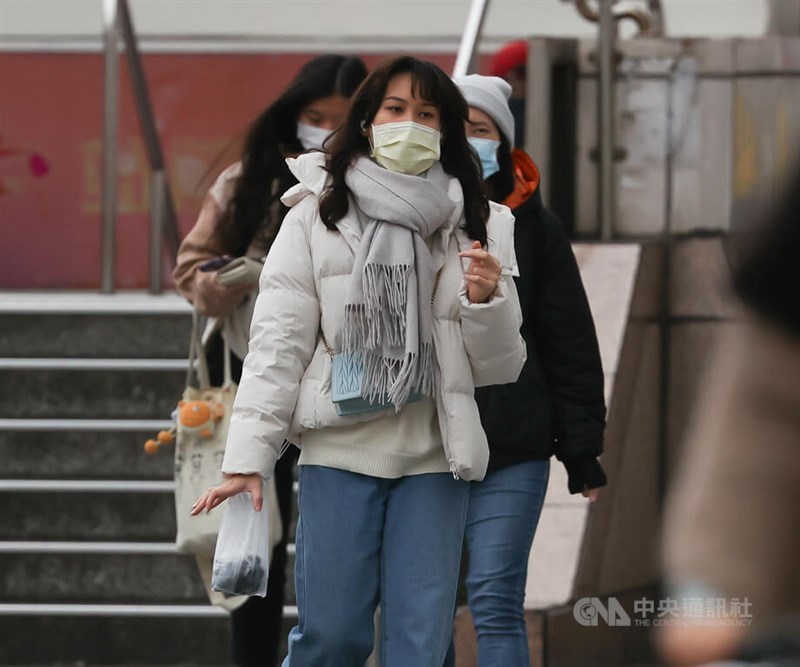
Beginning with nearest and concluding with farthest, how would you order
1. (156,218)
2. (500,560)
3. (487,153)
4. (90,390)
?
1. (500,560)
2. (487,153)
3. (90,390)
4. (156,218)

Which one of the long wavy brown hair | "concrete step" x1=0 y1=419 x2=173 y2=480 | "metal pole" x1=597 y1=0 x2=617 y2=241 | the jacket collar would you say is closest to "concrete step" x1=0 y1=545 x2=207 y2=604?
"concrete step" x1=0 y1=419 x2=173 y2=480

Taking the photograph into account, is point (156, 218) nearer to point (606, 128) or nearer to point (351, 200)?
point (606, 128)

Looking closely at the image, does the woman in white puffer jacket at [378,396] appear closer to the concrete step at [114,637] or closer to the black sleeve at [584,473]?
the black sleeve at [584,473]

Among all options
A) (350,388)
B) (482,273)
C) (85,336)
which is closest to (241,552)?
(350,388)

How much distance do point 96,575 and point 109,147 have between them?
3.01 metres

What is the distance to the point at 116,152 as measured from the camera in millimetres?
8875

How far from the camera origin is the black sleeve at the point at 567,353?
4.43m

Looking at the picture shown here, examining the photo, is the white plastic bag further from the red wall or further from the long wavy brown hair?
the red wall

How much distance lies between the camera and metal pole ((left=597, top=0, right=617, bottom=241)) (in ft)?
25.7

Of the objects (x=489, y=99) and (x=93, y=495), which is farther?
(x=93, y=495)

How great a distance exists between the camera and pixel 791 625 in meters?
1.58

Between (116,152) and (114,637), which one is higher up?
(116,152)

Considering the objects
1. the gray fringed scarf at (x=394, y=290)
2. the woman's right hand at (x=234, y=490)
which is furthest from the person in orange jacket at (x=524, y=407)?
the woman's right hand at (x=234, y=490)

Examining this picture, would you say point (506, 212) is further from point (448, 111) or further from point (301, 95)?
point (301, 95)
